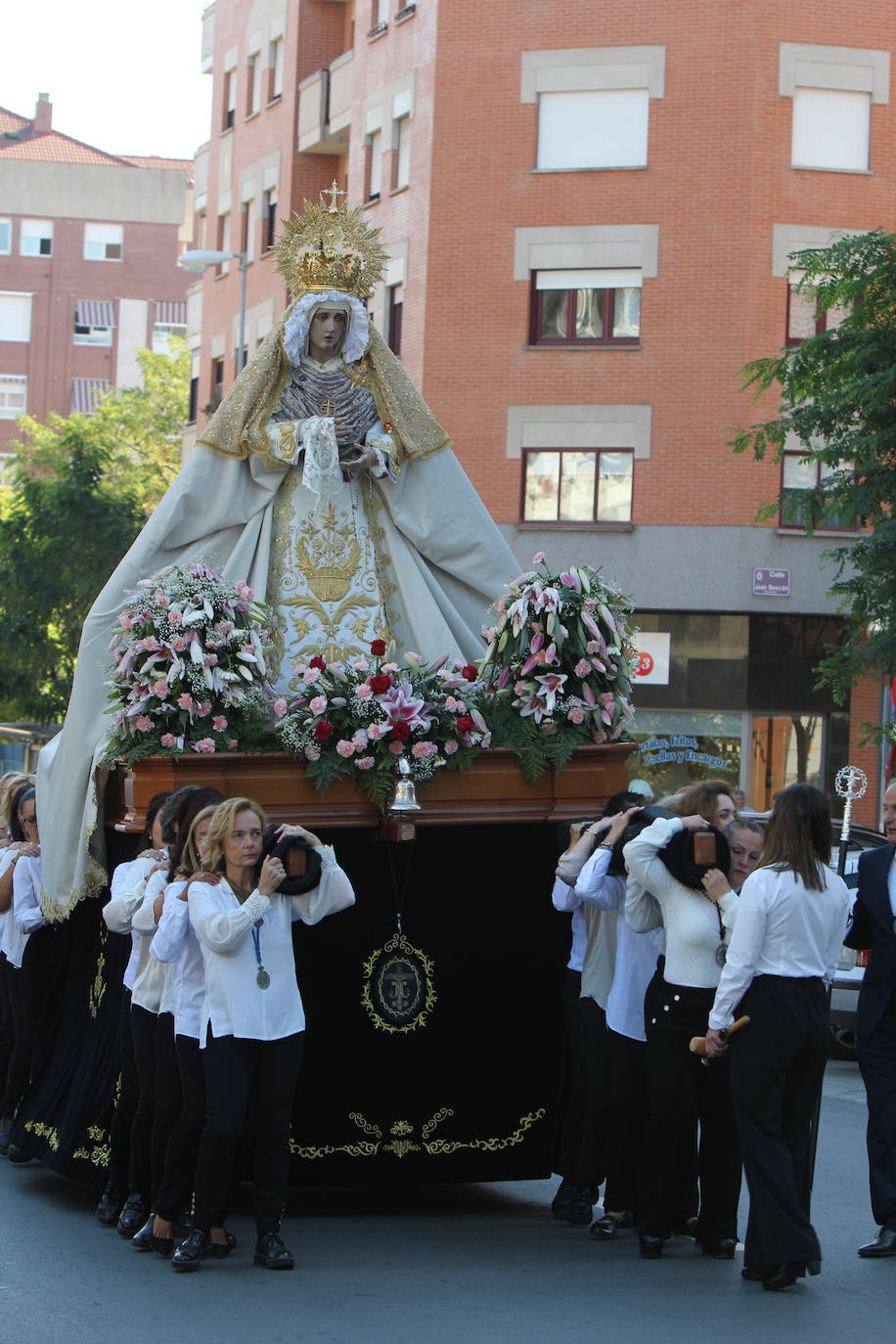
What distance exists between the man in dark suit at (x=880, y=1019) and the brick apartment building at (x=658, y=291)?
2027 centimetres

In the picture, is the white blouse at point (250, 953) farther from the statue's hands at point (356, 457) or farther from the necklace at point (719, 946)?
the statue's hands at point (356, 457)

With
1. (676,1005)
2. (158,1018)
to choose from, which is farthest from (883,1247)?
(158,1018)

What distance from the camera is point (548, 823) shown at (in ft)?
29.2

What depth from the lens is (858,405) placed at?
63.9ft

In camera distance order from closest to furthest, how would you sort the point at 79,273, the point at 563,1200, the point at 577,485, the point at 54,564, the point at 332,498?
the point at 563,1200 < the point at 332,498 < the point at 577,485 < the point at 54,564 < the point at 79,273

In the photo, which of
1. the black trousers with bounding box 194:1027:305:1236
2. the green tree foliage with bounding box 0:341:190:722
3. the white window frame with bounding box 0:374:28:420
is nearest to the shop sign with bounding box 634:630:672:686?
the green tree foliage with bounding box 0:341:190:722

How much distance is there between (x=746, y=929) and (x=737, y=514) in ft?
74.8

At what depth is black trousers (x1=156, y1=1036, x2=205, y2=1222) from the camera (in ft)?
24.9

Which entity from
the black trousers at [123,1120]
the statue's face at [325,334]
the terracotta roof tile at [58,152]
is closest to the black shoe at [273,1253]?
the black trousers at [123,1120]

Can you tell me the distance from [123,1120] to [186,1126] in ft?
3.07

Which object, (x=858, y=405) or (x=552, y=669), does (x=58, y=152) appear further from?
(x=552, y=669)

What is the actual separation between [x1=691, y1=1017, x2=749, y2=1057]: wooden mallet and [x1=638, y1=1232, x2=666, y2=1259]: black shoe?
75 cm

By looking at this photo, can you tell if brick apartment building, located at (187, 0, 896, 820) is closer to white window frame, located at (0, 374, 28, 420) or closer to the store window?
the store window

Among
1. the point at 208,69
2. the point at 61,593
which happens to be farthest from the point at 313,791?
the point at 208,69
